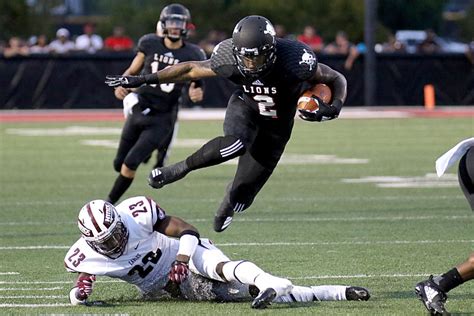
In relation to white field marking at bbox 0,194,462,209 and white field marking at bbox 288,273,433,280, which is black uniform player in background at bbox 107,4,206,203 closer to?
white field marking at bbox 0,194,462,209

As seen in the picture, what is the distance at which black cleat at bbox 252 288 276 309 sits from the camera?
21.5 feet

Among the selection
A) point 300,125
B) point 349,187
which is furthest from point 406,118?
point 349,187

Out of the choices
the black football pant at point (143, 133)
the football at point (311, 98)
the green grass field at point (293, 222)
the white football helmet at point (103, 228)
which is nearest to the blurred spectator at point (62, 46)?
the green grass field at point (293, 222)

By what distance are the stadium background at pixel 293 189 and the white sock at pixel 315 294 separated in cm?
11

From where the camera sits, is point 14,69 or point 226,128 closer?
point 226,128

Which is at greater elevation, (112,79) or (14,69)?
(112,79)

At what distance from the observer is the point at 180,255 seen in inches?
267

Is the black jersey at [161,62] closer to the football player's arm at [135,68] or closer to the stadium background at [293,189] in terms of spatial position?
the football player's arm at [135,68]

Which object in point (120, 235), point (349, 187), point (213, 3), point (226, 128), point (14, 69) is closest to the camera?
point (120, 235)

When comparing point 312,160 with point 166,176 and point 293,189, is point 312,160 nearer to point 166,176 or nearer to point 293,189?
point 293,189

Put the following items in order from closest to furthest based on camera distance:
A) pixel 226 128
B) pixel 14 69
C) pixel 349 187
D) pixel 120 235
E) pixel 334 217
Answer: pixel 120 235 → pixel 226 128 → pixel 334 217 → pixel 349 187 → pixel 14 69

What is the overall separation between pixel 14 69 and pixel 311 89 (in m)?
18.9

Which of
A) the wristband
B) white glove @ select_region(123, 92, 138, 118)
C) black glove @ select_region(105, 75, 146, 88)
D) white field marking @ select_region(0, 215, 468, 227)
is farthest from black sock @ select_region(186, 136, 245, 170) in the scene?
white glove @ select_region(123, 92, 138, 118)

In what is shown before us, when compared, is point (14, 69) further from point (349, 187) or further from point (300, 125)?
point (349, 187)
